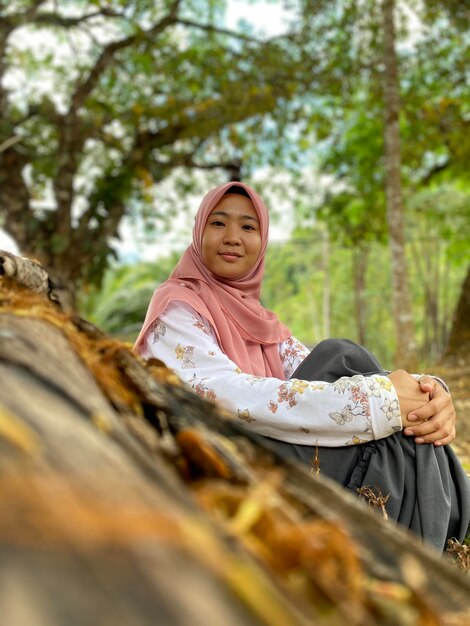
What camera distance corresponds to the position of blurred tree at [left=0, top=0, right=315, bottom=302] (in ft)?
23.6

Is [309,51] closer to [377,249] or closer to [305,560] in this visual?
[305,560]

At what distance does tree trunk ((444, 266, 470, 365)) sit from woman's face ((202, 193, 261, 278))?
181 inches

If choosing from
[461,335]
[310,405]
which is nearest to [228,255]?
[310,405]

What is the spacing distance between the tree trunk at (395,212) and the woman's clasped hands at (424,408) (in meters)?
4.15

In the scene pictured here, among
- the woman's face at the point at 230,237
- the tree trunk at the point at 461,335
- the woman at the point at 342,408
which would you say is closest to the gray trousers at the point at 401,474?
the woman at the point at 342,408

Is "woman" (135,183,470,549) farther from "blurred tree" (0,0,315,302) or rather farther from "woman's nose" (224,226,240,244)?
"blurred tree" (0,0,315,302)

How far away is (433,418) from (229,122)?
6.25 m

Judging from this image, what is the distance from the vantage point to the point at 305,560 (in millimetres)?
470

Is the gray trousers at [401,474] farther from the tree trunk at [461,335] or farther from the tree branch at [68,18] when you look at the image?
the tree branch at [68,18]

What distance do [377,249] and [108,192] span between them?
52.3 ft

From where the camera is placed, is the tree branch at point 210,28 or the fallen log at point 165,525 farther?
the tree branch at point 210,28

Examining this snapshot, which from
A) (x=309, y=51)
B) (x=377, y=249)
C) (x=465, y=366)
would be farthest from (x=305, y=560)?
(x=377, y=249)

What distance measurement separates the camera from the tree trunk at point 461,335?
6203 mm

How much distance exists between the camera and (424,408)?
149cm
